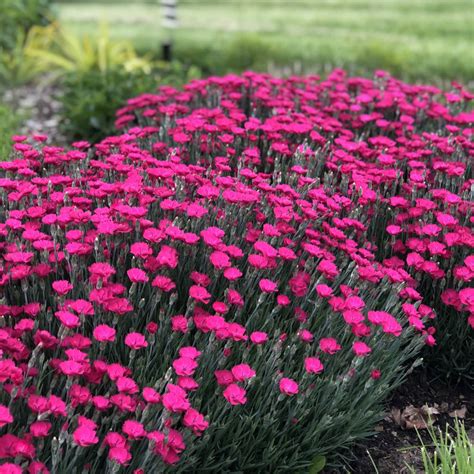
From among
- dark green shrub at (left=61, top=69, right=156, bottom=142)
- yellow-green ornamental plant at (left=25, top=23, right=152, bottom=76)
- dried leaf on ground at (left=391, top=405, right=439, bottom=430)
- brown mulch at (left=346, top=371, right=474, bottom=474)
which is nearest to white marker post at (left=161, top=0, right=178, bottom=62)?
yellow-green ornamental plant at (left=25, top=23, right=152, bottom=76)

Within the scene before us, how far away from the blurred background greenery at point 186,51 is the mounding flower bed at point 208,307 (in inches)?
92.3

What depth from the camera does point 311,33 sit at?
1294 cm

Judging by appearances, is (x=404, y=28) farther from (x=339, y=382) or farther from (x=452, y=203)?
(x=339, y=382)

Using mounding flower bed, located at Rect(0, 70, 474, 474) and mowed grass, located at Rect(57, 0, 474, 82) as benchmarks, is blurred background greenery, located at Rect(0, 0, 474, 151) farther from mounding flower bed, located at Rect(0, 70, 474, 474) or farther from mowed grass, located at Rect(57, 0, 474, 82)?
mounding flower bed, located at Rect(0, 70, 474, 474)

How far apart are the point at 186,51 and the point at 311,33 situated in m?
3.09

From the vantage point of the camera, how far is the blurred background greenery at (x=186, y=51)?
713 cm

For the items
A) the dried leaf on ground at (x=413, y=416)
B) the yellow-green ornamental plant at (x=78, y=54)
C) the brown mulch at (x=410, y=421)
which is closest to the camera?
the brown mulch at (x=410, y=421)

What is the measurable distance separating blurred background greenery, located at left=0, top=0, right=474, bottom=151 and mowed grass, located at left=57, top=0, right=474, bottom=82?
0.07 feet

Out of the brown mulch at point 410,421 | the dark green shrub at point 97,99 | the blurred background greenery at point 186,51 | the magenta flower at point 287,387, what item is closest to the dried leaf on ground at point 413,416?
the brown mulch at point 410,421

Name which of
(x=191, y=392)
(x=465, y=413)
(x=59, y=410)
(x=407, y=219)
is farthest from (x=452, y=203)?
(x=59, y=410)

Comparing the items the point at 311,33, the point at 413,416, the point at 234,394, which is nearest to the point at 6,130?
the point at 413,416

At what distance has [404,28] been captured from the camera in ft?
44.3

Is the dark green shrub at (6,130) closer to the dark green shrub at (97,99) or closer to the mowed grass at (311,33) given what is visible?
the dark green shrub at (97,99)

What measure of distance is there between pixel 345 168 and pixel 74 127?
3639 mm
